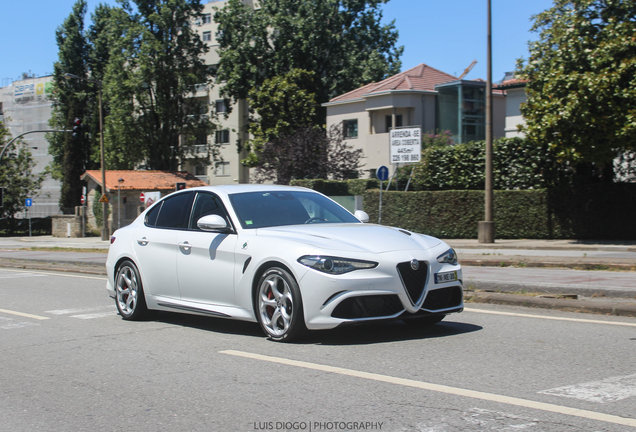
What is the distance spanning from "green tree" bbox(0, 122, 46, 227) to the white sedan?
61.3 metres

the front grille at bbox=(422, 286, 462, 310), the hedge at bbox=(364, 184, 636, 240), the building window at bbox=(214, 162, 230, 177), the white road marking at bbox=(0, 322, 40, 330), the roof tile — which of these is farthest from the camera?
the building window at bbox=(214, 162, 230, 177)

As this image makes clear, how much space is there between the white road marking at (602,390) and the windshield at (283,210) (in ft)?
11.1

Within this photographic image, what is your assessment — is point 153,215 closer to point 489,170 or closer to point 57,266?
point 57,266

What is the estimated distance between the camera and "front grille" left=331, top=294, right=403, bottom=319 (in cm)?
618

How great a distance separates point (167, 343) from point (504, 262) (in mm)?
9213

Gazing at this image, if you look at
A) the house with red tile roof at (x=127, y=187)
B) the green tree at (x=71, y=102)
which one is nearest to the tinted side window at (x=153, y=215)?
the house with red tile roof at (x=127, y=187)

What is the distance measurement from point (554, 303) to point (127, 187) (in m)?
48.1

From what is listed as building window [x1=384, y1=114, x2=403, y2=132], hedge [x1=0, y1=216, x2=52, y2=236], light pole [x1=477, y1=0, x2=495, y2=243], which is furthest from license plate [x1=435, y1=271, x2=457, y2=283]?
hedge [x1=0, y1=216, x2=52, y2=236]

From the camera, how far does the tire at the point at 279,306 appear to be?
6355mm

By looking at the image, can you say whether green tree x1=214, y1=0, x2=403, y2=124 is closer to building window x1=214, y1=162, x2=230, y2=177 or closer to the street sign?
building window x1=214, y1=162, x2=230, y2=177

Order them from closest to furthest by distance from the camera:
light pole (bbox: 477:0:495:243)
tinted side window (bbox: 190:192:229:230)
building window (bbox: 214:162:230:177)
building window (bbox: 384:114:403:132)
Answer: tinted side window (bbox: 190:192:229:230), light pole (bbox: 477:0:495:243), building window (bbox: 384:114:403:132), building window (bbox: 214:162:230:177)

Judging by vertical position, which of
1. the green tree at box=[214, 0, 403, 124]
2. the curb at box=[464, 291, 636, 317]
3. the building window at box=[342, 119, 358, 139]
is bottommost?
the curb at box=[464, 291, 636, 317]

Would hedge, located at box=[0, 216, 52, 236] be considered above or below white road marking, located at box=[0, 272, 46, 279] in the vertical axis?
below

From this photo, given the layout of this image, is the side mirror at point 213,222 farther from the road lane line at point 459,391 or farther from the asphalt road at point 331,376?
the road lane line at point 459,391
